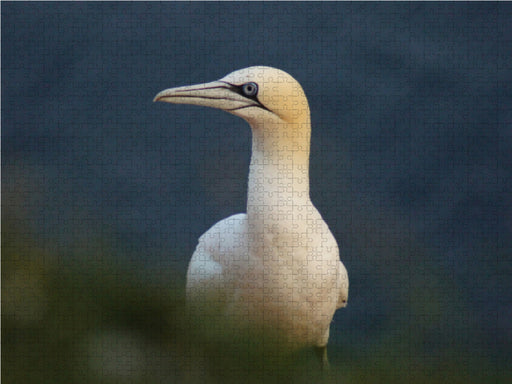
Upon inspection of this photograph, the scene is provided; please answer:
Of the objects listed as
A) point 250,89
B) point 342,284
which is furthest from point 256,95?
point 342,284

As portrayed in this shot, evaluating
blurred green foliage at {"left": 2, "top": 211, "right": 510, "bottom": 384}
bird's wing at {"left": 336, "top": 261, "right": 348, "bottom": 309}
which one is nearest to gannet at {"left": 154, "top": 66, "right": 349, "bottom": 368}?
bird's wing at {"left": 336, "top": 261, "right": 348, "bottom": 309}

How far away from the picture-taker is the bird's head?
285 centimetres

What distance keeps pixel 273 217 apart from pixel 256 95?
1.51ft

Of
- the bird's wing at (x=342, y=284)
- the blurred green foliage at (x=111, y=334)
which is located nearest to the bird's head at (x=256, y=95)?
the bird's wing at (x=342, y=284)

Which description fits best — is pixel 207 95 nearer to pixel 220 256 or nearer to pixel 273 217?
pixel 273 217

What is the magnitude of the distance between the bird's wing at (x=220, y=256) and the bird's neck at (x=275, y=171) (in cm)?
14

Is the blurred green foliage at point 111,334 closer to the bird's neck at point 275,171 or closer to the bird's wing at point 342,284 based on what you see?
the bird's neck at point 275,171

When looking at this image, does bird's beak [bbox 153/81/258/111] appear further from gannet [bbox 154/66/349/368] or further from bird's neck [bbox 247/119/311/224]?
bird's neck [bbox 247/119/311/224]

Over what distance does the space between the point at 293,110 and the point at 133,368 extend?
77.7 inches

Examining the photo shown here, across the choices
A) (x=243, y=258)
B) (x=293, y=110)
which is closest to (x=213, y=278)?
(x=243, y=258)

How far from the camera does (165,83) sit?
538 centimetres

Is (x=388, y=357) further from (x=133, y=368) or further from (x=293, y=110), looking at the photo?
(x=293, y=110)

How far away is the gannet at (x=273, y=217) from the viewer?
9.39 feet

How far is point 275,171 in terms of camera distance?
2.90 metres
